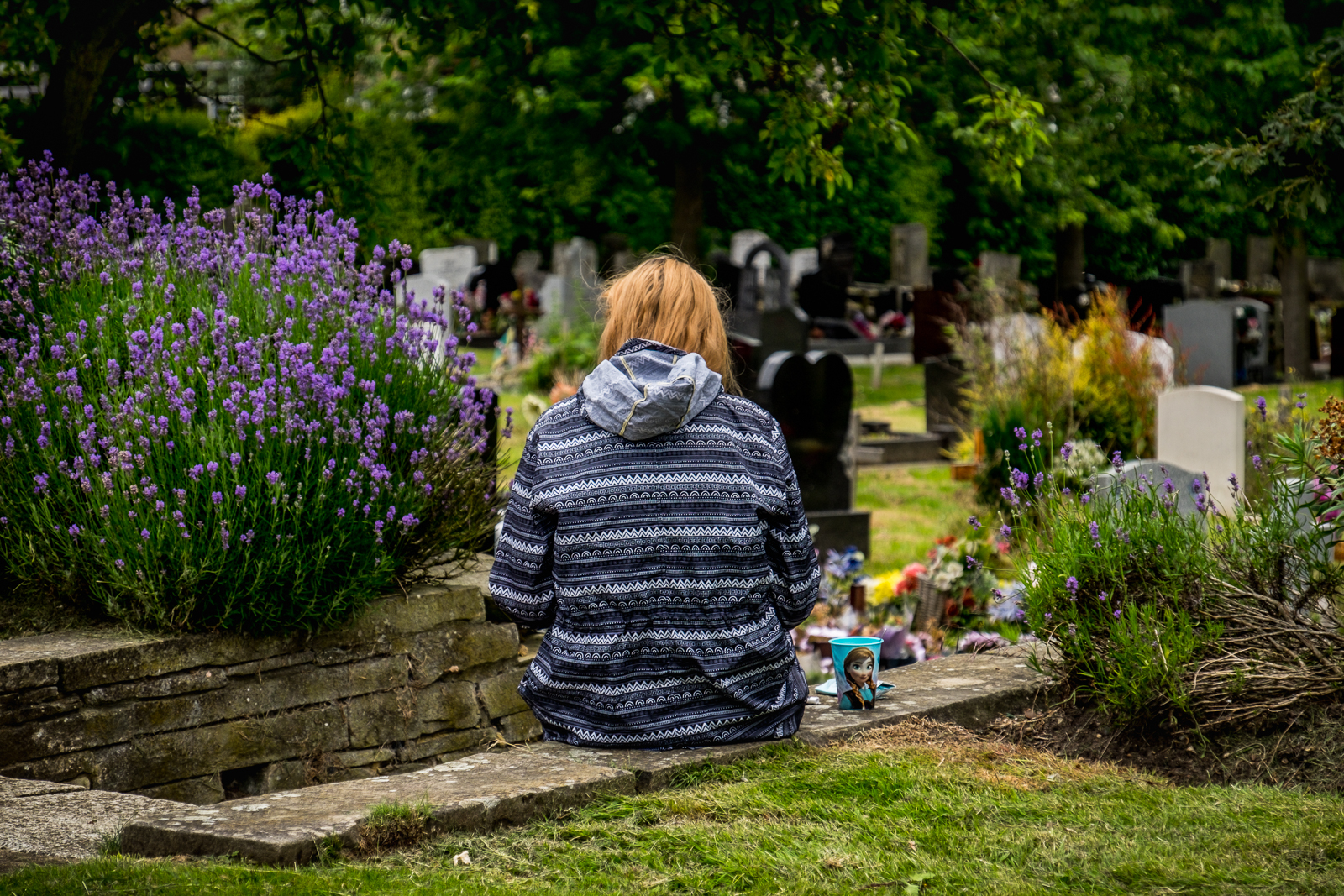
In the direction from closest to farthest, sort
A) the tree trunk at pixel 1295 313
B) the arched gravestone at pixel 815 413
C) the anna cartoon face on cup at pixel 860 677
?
the anna cartoon face on cup at pixel 860 677
the arched gravestone at pixel 815 413
the tree trunk at pixel 1295 313

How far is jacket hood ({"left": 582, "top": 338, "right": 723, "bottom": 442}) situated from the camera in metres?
2.96

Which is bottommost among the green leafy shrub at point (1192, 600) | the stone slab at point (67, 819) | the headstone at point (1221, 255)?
the stone slab at point (67, 819)

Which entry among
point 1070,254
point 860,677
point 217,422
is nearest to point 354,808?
point 860,677

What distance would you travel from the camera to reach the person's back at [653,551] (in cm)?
302

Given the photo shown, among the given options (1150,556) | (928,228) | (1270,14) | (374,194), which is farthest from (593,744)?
(928,228)

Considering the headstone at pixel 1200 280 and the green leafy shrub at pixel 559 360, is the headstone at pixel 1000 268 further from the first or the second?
the headstone at pixel 1200 280

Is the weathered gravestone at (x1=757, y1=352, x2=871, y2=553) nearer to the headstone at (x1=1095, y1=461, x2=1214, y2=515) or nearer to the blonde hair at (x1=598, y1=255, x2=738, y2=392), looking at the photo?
the headstone at (x1=1095, y1=461, x2=1214, y2=515)

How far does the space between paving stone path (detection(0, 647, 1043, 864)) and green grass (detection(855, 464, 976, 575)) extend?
4479 millimetres

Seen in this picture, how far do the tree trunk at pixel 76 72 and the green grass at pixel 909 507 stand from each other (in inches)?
189

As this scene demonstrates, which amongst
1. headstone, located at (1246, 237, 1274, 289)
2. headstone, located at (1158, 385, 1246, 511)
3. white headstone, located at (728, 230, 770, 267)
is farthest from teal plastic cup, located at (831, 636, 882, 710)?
headstone, located at (1246, 237, 1274, 289)

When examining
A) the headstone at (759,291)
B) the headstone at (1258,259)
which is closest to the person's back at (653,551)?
the headstone at (759,291)

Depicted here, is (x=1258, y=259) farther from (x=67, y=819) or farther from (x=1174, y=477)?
(x=67, y=819)

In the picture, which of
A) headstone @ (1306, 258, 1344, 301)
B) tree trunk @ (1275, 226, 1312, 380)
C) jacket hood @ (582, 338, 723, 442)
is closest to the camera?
jacket hood @ (582, 338, 723, 442)

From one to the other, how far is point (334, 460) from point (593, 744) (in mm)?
1277
